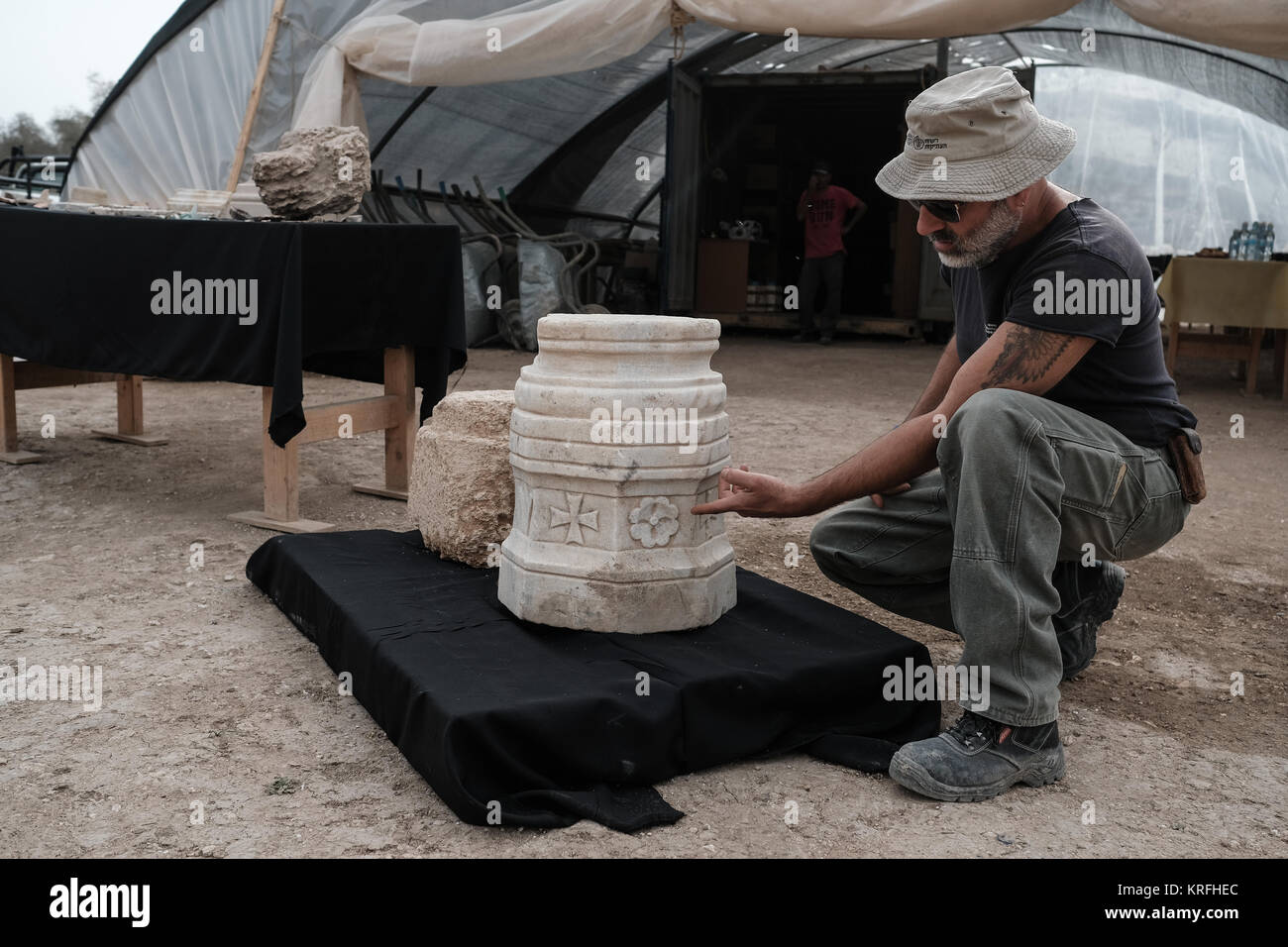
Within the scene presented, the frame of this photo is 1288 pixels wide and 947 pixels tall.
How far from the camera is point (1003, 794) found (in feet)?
7.89

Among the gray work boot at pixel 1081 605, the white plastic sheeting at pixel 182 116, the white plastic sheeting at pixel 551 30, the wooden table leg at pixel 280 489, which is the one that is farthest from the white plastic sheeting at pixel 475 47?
the gray work boot at pixel 1081 605

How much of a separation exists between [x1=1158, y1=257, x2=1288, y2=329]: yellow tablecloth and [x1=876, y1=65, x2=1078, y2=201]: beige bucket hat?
665 cm

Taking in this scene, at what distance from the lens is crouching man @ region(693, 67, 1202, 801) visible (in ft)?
7.76

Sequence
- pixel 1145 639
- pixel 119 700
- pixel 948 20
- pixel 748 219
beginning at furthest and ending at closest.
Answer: pixel 748 219 < pixel 948 20 < pixel 1145 639 < pixel 119 700

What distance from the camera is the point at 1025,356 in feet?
7.91

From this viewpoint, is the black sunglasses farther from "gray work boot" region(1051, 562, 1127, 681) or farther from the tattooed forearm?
"gray work boot" region(1051, 562, 1127, 681)

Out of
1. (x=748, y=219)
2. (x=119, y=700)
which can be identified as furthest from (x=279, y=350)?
(x=748, y=219)

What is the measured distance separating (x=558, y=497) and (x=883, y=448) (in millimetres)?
783

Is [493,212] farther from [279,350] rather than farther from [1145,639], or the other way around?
[1145,639]

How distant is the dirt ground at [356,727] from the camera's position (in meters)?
2.18

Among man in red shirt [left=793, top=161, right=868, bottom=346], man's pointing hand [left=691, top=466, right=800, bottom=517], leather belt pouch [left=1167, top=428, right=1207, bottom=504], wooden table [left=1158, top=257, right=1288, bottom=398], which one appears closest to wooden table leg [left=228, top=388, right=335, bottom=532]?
man's pointing hand [left=691, top=466, right=800, bottom=517]

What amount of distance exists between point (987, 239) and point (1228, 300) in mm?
6781

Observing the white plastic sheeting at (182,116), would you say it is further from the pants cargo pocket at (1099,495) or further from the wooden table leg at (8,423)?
the pants cargo pocket at (1099,495)

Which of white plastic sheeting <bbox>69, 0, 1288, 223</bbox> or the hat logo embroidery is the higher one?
white plastic sheeting <bbox>69, 0, 1288, 223</bbox>
